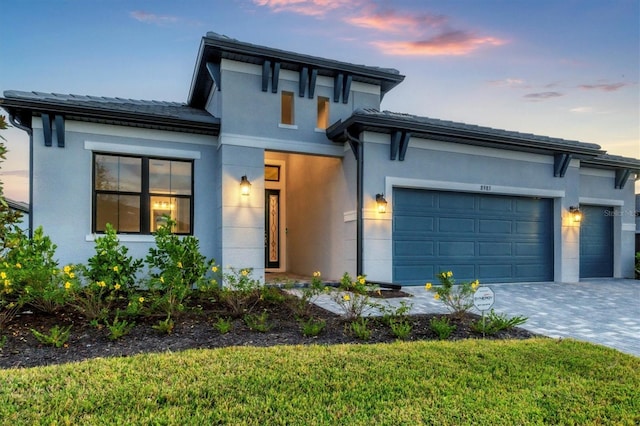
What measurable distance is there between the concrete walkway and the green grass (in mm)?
1228

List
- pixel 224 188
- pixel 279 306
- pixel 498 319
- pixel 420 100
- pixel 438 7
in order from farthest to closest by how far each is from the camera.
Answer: pixel 420 100, pixel 438 7, pixel 224 188, pixel 279 306, pixel 498 319

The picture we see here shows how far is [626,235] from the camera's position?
38.9ft

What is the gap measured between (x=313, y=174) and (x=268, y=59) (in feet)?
11.2

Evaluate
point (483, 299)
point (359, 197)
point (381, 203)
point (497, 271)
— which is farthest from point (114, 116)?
point (497, 271)

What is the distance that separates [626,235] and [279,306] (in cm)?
1189

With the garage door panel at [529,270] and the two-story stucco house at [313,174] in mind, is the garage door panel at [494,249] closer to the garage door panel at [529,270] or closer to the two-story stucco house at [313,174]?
the two-story stucco house at [313,174]

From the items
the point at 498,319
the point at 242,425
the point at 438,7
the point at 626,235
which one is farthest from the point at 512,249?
the point at 242,425

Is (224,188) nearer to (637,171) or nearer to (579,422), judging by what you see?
(579,422)

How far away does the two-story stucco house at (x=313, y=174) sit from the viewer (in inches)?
299

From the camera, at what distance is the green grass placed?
100 inches

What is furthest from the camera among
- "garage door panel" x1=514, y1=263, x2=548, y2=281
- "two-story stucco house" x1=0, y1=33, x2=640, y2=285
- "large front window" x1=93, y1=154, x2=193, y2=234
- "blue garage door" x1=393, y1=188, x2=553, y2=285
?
"garage door panel" x1=514, y1=263, x2=548, y2=281

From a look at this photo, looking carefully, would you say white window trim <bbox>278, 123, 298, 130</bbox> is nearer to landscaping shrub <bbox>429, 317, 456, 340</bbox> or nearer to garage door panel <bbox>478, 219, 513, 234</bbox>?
garage door panel <bbox>478, 219, 513, 234</bbox>

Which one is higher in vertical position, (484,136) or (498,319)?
(484,136)
